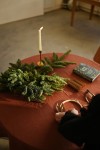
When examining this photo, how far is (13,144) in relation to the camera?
99 centimetres

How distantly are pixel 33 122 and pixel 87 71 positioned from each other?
1.53ft

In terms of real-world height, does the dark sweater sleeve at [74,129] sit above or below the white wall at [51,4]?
above

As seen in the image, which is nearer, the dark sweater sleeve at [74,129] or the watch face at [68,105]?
the dark sweater sleeve at [74,129]

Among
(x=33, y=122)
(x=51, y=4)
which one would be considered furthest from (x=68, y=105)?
(x=51, y=4)

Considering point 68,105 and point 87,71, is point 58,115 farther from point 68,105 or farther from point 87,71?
point 87,71

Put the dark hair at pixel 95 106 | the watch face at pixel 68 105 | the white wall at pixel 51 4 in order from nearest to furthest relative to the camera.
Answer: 1. the dark hair at pixel 95 106
2. the watch face at pixel 68 105
3. the white wall at pixel 51 4

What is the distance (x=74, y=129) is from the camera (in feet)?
2.77

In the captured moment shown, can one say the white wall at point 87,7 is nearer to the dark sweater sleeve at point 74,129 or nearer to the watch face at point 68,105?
the watch face at point 68,105

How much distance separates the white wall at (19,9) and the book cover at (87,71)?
2048 millimetres

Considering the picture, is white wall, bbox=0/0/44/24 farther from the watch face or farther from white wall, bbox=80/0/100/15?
the watch face

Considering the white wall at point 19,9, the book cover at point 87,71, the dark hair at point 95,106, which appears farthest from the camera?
the white wall at point 19,9

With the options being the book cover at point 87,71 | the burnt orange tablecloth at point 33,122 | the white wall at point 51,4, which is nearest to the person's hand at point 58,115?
the burnt orange tablecloth at point 33,122

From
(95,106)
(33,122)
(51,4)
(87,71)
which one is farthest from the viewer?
(51,4)

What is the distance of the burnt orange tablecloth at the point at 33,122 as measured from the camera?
896 mm
